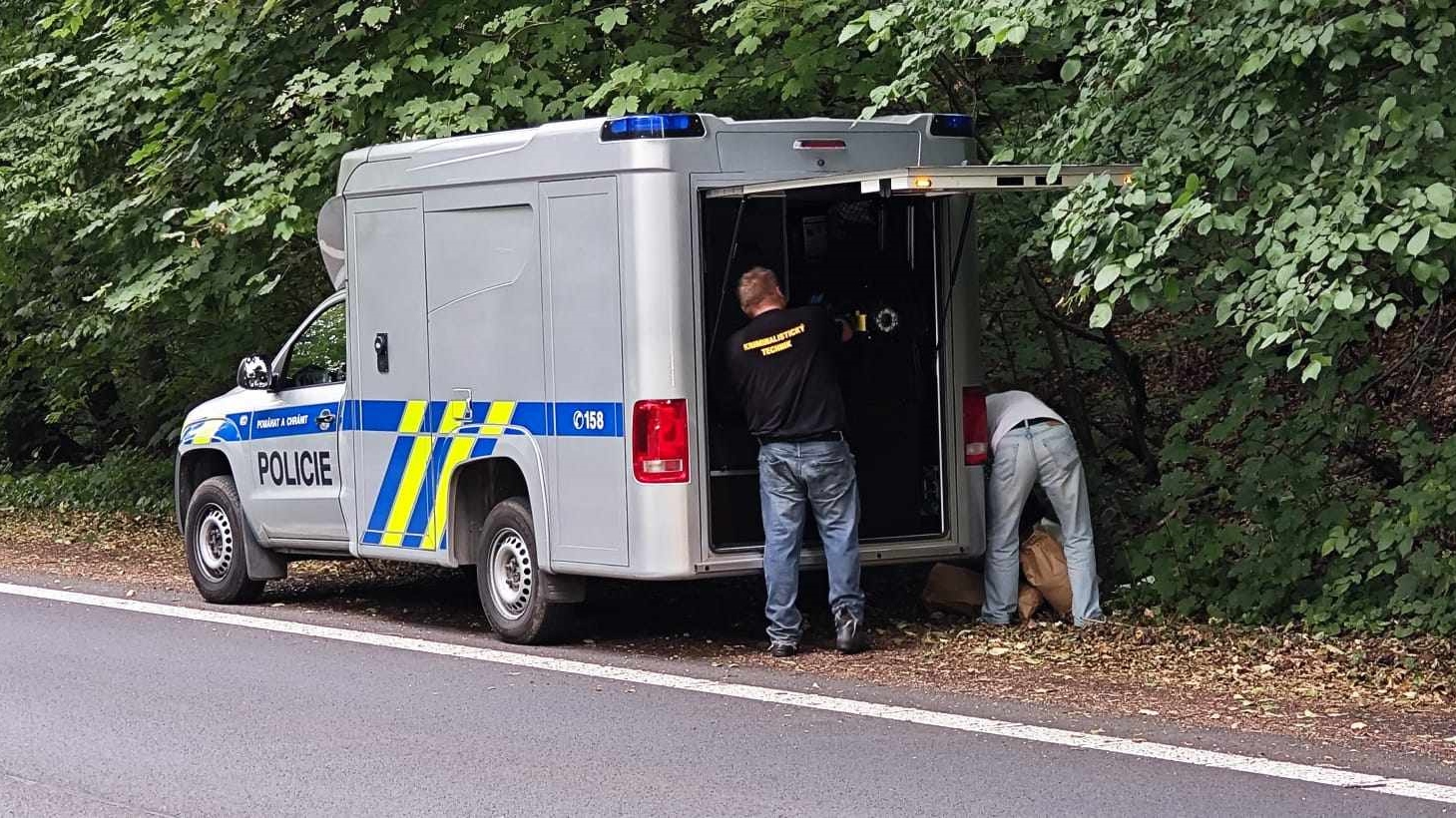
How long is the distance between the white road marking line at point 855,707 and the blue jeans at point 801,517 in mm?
785

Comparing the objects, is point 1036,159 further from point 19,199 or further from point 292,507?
point 19,199

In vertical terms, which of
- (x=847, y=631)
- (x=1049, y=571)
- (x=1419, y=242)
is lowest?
(x=847, y=631)

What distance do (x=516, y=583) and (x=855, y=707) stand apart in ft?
8.55

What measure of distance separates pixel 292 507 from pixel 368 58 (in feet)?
9.59

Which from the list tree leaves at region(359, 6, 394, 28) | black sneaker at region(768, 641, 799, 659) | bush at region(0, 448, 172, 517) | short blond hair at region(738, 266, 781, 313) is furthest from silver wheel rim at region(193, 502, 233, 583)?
bush at region(0, 448, 172, 517)

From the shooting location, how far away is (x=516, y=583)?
10414 mm

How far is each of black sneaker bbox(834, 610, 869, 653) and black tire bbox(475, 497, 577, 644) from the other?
138cm

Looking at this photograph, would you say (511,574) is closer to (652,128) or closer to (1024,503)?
(652,128)

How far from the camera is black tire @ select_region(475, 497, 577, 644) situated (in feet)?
33.4

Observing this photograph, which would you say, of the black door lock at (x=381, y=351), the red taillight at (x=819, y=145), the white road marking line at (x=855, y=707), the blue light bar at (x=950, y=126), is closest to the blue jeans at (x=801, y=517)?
the white road marking line at (x=855, y=707)

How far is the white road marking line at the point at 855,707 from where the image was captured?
6.88 meters

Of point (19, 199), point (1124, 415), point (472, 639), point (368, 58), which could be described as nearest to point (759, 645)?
point (472, 639)

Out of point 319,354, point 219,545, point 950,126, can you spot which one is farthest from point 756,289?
point 219,545

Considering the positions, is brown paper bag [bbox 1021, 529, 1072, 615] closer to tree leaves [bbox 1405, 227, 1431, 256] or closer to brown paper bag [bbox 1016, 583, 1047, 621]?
brown paper bag [bbox 1016, 583, 1047, 621]
